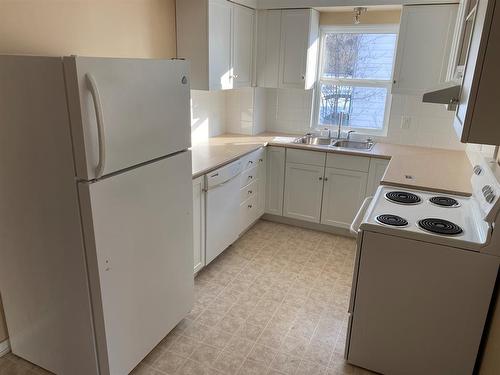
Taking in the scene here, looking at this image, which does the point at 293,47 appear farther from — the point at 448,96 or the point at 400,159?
the point at 448,96

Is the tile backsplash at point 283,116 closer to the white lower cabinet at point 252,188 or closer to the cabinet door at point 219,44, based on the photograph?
the cabinet door at point 219,44

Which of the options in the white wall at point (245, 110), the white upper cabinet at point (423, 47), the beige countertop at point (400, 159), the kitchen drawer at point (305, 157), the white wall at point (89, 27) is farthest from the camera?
the white wall at point (245, 110)

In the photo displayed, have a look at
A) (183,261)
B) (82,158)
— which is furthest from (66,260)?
(183,261)

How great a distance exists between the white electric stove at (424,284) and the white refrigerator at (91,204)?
1.06 metres

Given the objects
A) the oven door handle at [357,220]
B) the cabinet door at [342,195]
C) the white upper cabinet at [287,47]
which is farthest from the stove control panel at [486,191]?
the white upper cabinet at [287,47]

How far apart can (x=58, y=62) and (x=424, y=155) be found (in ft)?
9.60

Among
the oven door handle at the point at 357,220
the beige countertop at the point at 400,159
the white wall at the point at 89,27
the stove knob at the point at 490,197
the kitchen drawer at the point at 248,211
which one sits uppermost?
the white wall at the point at 89,27

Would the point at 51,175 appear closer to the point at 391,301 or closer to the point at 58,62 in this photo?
the point at 58,62

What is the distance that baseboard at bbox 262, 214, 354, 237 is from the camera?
3.69 m

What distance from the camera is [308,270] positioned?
3043 mm

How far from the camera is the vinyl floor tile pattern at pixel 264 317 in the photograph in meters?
2.05

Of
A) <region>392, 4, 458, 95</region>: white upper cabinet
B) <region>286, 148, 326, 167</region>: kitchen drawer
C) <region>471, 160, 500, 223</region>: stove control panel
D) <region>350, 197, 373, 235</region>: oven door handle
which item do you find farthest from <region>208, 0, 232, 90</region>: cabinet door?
<region>471, 160, 500, 223</region>: stove control panel

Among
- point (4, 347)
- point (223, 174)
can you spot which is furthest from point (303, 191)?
point (4, 347)

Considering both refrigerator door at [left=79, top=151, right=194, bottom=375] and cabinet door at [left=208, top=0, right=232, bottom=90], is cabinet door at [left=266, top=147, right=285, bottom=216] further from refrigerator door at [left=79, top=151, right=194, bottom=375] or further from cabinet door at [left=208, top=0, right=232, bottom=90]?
refrigerator door at [left=79, top=151, right=194, bottom=375]
